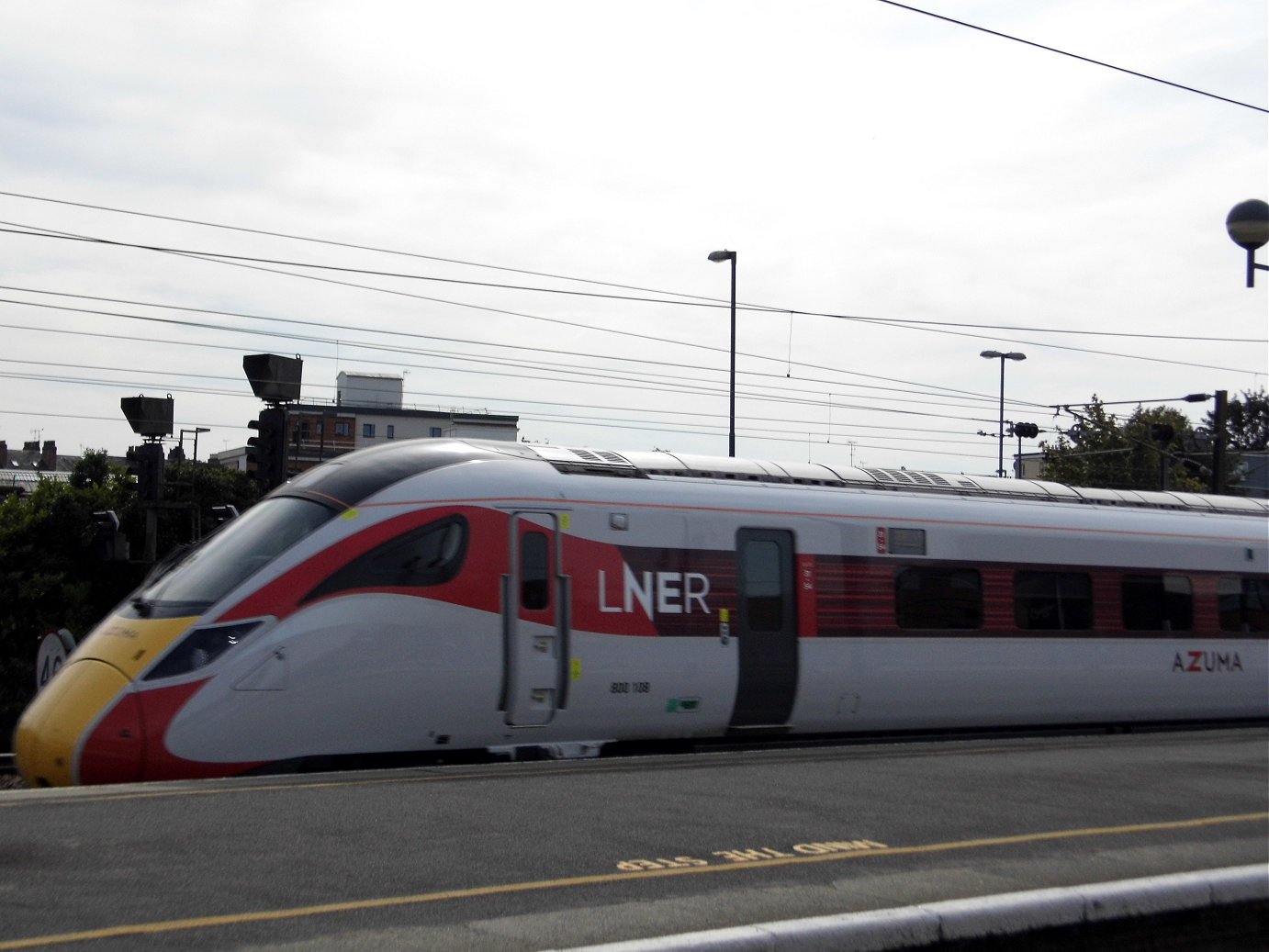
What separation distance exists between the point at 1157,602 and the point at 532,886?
12.0m

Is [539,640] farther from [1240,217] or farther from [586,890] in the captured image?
[1240,217]

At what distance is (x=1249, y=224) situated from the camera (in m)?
14.2

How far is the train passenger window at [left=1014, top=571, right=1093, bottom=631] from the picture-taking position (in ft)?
47.9

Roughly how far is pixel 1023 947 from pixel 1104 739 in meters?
7.86

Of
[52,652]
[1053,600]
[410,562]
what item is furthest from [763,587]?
[52,652]

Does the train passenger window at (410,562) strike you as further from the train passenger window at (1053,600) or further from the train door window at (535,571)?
the train passenger window at (1053,600)

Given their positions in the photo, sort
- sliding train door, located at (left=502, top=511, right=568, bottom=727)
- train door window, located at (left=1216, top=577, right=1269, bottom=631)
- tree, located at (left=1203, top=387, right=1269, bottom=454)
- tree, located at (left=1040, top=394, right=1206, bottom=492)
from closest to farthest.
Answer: sliding train door, located at (left=502, top=511, right=568, bottom=727)
train door window, located at (left=1216, top=577, right=1269, bottom=631)
tree, located at (left=1040, top=394, right=1206, bottom=492)
tree, located at (left=1203, top=387, right=1269, bottom=454)

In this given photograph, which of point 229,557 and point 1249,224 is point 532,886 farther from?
point 1249,224

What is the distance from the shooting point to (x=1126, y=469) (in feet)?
165

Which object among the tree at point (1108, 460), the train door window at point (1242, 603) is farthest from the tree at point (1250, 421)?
the train door window at point (1242, 603)

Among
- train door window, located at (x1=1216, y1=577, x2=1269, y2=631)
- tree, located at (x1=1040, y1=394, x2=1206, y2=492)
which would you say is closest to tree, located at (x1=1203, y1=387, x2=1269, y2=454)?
tree, located at (x1=1040, y1=394, x2=1206, y2=492)

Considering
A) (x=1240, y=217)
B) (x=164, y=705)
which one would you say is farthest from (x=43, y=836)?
(x=1240, y=217)

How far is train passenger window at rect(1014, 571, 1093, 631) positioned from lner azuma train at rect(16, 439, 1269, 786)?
30 millimetres

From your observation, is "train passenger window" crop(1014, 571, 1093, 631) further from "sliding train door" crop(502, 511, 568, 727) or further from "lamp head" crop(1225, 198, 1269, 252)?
"sliding train door" crop(502, 511, 568, 727)
